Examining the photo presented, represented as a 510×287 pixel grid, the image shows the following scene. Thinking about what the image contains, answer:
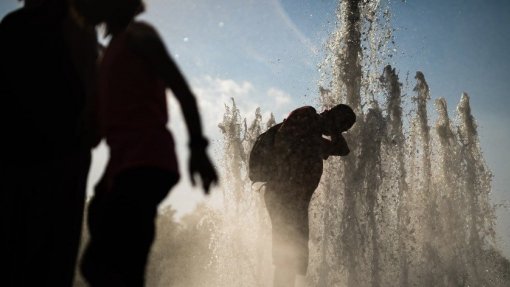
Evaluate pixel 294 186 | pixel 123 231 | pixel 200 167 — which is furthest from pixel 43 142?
pixel 294 186

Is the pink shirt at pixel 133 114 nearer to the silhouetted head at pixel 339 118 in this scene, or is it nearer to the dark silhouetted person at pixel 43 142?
the dark silhouetted person at pixel 43 142

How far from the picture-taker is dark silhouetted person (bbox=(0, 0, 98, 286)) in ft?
4.55

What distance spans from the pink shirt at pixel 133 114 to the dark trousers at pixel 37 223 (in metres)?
0.20

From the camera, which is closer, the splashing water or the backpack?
the backpack

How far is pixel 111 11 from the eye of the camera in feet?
5.36

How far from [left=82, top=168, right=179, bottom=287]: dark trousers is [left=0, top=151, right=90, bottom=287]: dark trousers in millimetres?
146

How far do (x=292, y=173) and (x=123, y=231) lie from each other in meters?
2.28

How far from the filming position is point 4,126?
1420 mm

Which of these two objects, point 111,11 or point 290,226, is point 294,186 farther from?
point 111,11

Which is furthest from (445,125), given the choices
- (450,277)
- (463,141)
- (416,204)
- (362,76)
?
(362,76)

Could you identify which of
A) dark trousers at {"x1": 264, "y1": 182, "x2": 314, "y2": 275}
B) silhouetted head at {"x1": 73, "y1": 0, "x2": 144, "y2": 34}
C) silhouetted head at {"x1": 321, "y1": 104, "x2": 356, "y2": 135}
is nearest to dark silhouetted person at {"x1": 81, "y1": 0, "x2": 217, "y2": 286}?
silhouetted head at {"x1": 73, "y1": 0, "x2": 144, "y2": 34}

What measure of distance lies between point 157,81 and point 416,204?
58.0 ft

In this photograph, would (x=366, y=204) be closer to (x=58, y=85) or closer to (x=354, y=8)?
(x=354, y=8)

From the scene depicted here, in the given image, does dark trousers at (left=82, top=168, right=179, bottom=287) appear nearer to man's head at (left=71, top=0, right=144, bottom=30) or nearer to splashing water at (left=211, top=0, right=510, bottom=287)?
man's head at (left=71, top=0, right=144, bottom=30)
